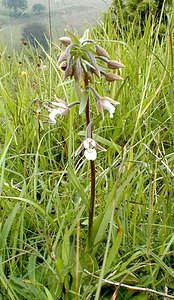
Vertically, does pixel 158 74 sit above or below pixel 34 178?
above

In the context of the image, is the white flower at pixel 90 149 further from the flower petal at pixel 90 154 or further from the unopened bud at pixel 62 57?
the unopened bud at pixel 62 57

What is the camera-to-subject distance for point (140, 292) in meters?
0.88

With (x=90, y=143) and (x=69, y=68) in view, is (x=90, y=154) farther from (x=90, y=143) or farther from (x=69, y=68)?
(x=69, y=68)

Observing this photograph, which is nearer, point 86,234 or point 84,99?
point 84,99

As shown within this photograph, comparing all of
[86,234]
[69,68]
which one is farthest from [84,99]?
[86,234]

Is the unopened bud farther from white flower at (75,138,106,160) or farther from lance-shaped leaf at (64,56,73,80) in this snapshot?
white flower at (75,138,106,160)

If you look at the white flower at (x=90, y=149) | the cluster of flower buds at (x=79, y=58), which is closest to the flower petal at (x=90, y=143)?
the white flower at (x=90, y=149)

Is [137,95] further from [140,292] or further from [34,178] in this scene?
[140,292]

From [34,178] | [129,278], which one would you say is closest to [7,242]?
[34,178]

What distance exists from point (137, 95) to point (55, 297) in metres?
0.86

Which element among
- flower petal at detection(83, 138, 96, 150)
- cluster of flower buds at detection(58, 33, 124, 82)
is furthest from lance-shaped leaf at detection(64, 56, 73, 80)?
flower petal at detection(83, 138, 96, 150)

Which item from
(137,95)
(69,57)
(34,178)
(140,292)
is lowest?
(140,292)

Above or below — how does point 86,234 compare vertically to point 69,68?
below

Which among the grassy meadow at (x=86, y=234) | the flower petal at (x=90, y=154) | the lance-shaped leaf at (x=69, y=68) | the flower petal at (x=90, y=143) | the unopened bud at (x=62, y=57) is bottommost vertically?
the grassy meadow at (x=86, y=234)
